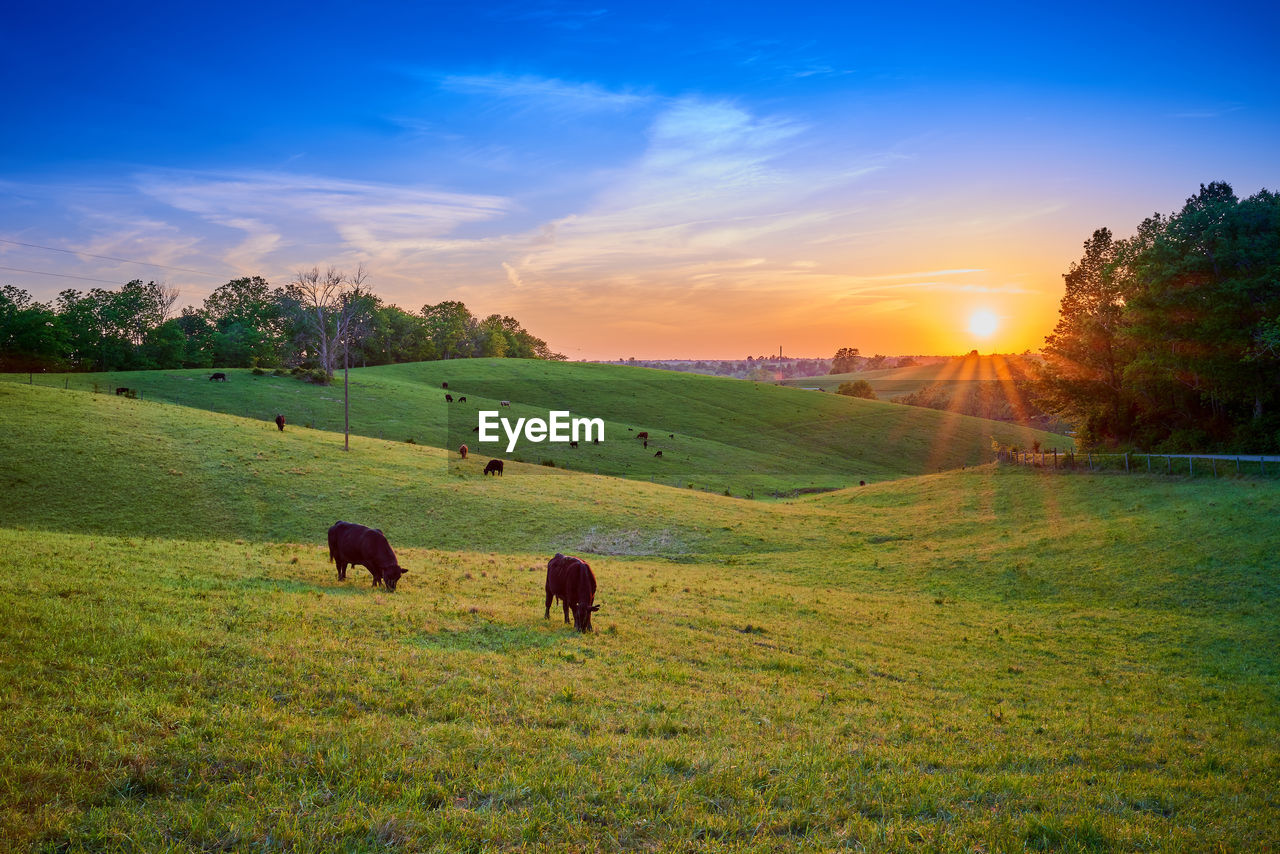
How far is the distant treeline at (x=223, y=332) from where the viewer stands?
8925 cm

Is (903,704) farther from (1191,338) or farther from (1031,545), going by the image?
(1191,338)

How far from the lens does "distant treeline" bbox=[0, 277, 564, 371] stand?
8925 cm

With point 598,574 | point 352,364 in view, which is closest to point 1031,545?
point 598,574

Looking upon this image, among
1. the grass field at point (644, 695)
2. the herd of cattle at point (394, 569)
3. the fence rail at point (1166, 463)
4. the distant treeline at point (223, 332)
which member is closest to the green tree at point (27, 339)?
the distant treeline at point (223, 332)

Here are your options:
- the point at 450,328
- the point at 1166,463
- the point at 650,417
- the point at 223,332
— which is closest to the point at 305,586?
the point at 1166,463

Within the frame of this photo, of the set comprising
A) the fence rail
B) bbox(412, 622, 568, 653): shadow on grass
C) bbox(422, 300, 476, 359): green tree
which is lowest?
bbox(412, 622, 568, 653): shadow on grass

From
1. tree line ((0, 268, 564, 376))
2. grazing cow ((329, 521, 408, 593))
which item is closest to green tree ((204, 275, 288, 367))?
tree line ((0, 268, 564, 376))

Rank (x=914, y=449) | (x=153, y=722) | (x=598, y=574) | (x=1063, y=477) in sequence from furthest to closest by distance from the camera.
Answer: (x=914, y=449) → (x=1063, y=477) → (x=598, y=574) → (x=153, y=722)

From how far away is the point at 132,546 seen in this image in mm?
20406

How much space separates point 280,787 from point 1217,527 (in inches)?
1343

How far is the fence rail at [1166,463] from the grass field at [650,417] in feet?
65.0

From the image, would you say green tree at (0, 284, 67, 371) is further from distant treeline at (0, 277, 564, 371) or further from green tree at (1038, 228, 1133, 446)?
green tree at (1038, 228, 1133, 446)

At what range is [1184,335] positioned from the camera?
42.9m

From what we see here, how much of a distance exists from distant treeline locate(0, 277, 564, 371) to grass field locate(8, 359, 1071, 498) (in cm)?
1067
